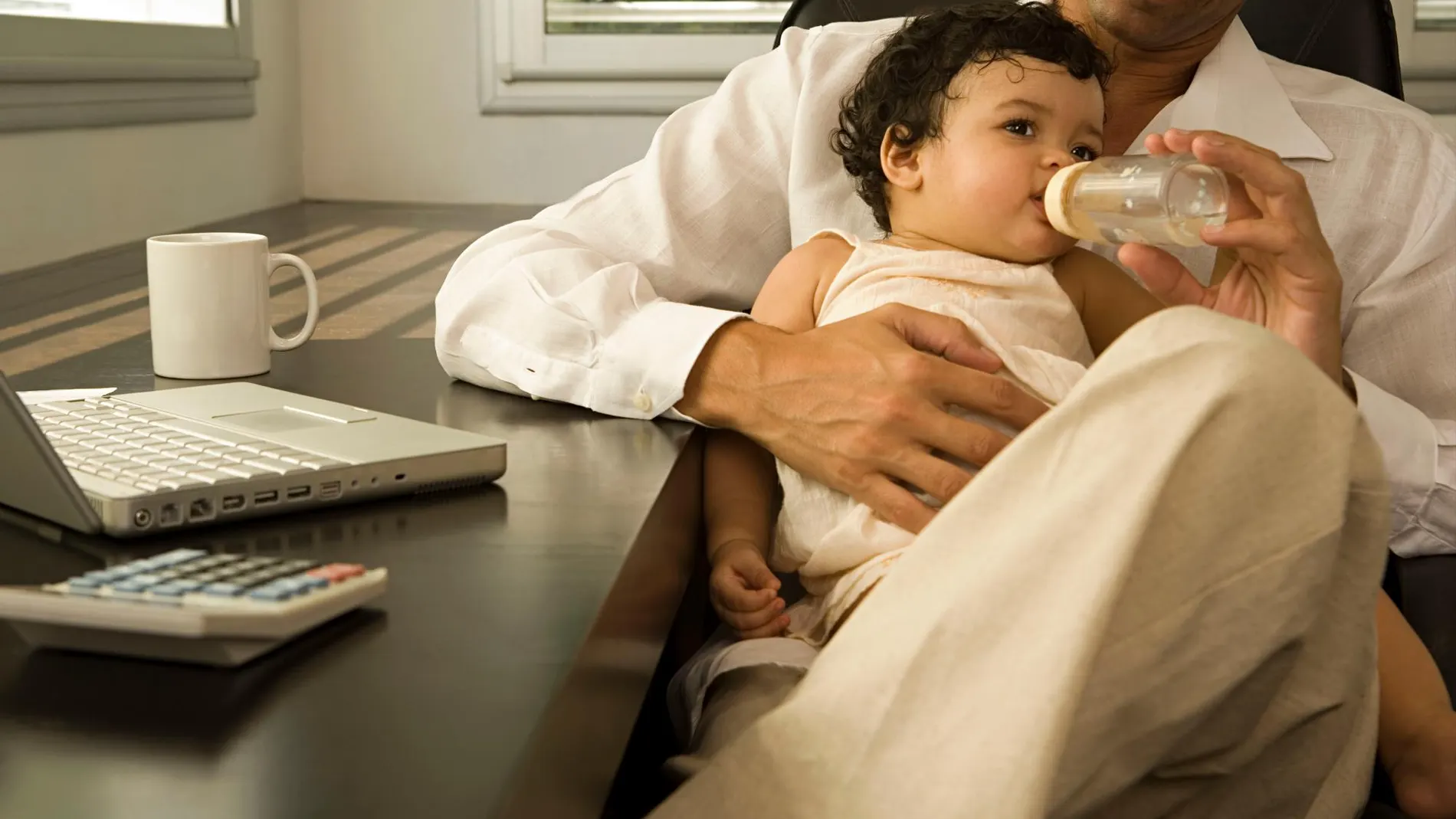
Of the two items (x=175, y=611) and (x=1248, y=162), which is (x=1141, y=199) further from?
(x=175, y=611)

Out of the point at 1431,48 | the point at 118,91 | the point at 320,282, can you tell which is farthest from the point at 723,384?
the point at 1431,48

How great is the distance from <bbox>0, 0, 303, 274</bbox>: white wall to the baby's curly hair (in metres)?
1.32

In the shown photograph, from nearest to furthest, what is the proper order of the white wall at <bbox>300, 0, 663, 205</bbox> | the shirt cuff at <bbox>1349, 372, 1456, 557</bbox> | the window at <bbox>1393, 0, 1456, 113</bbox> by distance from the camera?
the shirt cuff at <bbox>1349, 372, 1456, 557</bbox>, the window at <bbox>1393, 0, 1456, 113</bbox>, the white wall at <bbox>300, 0, 663, 205</bbox>

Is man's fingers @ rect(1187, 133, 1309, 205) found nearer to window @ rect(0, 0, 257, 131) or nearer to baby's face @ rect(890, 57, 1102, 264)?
baby's face @ rect(890, 57, 1102, 264)

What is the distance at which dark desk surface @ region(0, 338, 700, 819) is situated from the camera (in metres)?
0.43

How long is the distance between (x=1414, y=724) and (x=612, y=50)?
2.51m

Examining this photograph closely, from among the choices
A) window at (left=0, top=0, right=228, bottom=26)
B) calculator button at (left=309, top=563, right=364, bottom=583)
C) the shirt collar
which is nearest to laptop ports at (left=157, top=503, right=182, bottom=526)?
calculator button at (left=309, top=563, right=364, bottom=583)

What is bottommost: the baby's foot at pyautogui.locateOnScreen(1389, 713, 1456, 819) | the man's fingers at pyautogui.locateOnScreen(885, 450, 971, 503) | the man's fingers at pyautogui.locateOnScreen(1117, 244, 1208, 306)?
the baby's foot at pyautogui.locateOnScreen(1389, 713, 1456, 819)

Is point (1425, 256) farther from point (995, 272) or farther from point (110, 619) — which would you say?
point (110, 619)

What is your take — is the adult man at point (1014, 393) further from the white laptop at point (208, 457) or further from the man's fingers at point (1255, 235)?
the white laptop at point (208, 457)

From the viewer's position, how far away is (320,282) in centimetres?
197

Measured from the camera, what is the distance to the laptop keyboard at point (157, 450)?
0.67 m

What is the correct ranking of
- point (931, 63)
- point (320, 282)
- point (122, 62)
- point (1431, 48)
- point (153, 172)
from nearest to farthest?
point (931, 63) < point (320, 282) < point (122, 62) < point (153, 172) < point (1431, 48)

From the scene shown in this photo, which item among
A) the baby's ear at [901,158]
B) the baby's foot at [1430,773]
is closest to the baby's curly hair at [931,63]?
the baby's ear at [901,158]
